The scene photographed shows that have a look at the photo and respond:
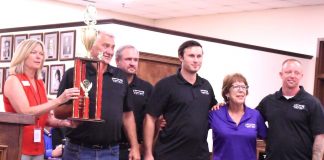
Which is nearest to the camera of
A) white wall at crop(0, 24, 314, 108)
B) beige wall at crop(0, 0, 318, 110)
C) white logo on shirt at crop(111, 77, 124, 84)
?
white logo on shirt at crop(111, 77, 124, 84)

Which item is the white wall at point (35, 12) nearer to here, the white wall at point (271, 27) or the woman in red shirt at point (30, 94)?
the white wall at point (271, 27)

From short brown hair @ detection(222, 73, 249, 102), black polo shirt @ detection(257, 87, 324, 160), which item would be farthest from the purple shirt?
black polo shirt @ detection(257, 87, 324, 160)

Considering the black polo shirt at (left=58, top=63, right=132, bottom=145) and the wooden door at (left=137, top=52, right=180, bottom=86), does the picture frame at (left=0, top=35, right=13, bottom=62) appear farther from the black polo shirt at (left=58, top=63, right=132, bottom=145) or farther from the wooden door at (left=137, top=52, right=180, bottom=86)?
the black polo shirt at (left=58, top=63, right=132, bottom=145)

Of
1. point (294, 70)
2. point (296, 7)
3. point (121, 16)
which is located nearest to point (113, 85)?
point (294, 70)

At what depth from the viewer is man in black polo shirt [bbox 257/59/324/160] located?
19.0 feet

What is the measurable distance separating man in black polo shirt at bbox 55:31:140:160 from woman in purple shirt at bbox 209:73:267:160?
2.71ft

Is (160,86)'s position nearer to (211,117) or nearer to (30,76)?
(211,117)

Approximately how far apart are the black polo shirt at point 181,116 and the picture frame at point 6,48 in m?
5.85

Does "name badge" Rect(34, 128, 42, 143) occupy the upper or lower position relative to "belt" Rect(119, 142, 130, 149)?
upper

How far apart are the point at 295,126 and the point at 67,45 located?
16.0 feet

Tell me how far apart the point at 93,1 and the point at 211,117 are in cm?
869

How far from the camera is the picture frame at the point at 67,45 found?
32.5 ft

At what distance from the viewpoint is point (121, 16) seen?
50.1 feet

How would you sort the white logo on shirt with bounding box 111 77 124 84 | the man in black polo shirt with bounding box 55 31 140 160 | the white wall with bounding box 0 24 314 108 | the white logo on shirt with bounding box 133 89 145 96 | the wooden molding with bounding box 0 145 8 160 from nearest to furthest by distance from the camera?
the wooden molding with bounding box 0 145 8 160 → the man in black polo shirt with bounding box 55 31 140 160 → the white logo on shirt with bounding box 111 77 124 84 → the white logo on shirt with bounding box 133 89 145 96 → the white wall with bounding box 0 24 314 108
